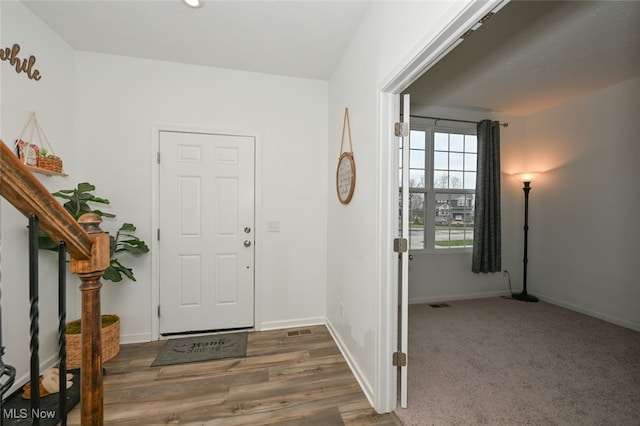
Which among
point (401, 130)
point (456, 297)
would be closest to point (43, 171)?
point (401, 130)

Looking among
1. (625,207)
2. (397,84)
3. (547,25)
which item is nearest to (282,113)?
(397,84)

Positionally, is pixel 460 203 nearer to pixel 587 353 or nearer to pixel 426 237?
pixel 426 237

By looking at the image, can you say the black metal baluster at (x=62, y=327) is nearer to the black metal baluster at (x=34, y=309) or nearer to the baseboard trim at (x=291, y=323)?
the black metal baluster at (x=34, y=309)

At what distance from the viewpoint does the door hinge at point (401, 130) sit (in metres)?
1.77

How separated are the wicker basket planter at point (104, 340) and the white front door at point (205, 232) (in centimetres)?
40

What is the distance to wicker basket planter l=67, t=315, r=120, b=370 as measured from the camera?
2178 millimetres

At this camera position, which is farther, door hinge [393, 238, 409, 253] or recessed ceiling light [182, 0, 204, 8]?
recessed ceiling light [182, 0, 204, 8]

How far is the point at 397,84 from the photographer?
1662 millimetres

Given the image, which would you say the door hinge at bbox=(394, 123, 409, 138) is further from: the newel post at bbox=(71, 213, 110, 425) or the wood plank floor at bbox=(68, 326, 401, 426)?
the wood plank floor at bbox=(68, 326, 401, 426)

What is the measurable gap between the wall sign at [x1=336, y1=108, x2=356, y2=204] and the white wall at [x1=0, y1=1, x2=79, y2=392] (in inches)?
98.4

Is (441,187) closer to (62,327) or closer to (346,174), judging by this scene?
(346,174)

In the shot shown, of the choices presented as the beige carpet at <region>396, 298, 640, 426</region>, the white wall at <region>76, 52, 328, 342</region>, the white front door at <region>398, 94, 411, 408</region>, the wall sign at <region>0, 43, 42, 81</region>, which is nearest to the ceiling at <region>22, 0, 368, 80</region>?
the white wall at <region>76, 52, 328, 342</region>

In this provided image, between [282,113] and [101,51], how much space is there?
1777 mm

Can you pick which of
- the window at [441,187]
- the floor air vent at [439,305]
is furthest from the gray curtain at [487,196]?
the floor air vent at [439,305]
